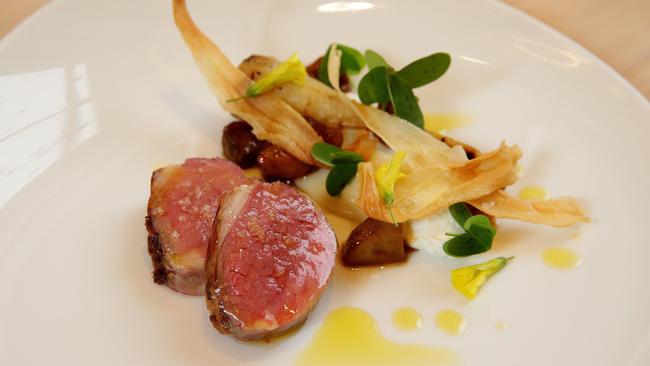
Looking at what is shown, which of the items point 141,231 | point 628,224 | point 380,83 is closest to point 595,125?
point 628,224

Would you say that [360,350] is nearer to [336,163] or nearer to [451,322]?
[451,322]

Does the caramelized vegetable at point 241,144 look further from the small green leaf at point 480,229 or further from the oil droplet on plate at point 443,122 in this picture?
the small green leaf at point 480,229

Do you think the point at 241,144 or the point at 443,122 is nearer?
the point at 241,144

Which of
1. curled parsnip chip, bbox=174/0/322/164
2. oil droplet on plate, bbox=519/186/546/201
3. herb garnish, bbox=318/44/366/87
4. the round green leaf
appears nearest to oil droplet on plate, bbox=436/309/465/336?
the round green leaf

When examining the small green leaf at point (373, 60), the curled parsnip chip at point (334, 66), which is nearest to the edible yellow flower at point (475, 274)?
the curled parsnip chip at point (334, 66)

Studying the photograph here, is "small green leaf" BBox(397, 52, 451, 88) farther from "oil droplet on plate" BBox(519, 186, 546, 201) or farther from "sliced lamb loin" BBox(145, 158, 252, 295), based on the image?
"sliced lamb loin" BBox(145, 158, 252, 295)

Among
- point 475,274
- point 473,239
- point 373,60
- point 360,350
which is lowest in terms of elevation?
point 360,350

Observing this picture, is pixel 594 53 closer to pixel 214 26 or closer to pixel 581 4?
pixel 581 4

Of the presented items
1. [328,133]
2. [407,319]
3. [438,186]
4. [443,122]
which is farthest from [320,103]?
[407,319]

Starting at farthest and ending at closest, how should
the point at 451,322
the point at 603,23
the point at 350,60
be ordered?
the point at 603,23 < the point at 350,60 < the point at 451,322
